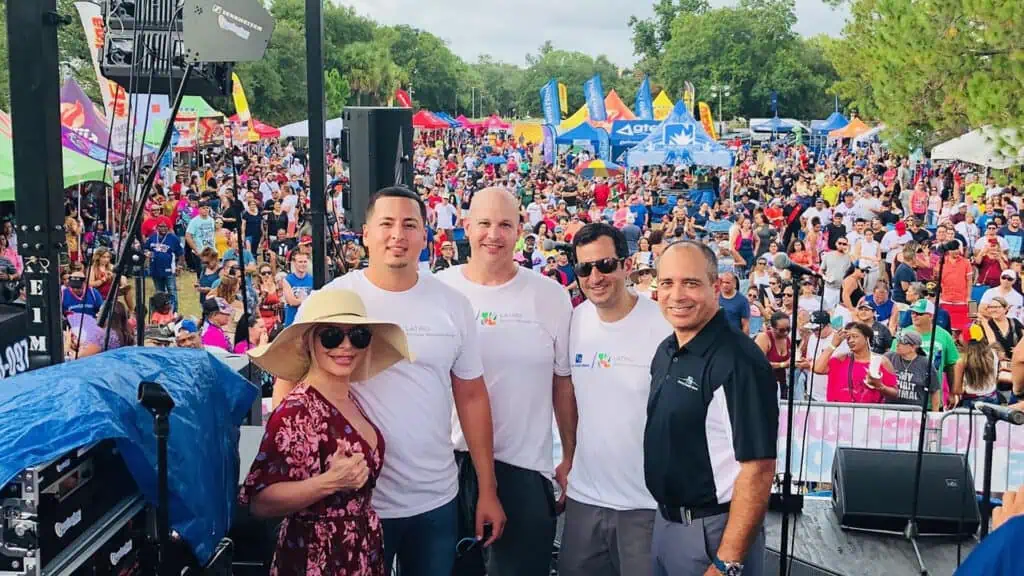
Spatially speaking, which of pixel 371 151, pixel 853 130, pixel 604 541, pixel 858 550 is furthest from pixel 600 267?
pixel 853 130

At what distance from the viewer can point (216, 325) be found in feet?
29.1

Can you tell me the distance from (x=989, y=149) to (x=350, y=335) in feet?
43.9

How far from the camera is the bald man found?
3842 mm

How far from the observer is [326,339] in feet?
10.5

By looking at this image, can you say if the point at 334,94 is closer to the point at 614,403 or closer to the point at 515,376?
the point at 515,376

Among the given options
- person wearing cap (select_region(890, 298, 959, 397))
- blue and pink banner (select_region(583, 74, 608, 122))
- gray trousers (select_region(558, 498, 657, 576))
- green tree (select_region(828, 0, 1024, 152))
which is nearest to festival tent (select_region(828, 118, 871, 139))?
blue and pink banner (select_region(583, 74, 608, 122))

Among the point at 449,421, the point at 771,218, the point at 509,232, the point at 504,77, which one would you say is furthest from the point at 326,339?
the point at 504,77

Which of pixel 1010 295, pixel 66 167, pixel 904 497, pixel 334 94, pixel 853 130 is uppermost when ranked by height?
pixel 334 94

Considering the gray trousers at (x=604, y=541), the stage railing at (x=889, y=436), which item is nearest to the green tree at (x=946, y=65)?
the stage railing at (x=889, y=436)

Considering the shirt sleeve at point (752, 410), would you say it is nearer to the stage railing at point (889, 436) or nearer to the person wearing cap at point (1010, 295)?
the stage railing at point (889, 436)

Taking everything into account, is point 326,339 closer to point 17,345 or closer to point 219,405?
point 219,405

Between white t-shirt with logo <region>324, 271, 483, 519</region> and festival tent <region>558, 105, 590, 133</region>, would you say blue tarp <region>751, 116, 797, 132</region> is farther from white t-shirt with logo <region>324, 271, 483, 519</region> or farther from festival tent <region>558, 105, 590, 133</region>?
white t-shirt with logo <region>324, 271, 483, 519</region>

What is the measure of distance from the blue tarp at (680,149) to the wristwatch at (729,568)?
18.7 metres

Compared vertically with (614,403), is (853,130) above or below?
above
